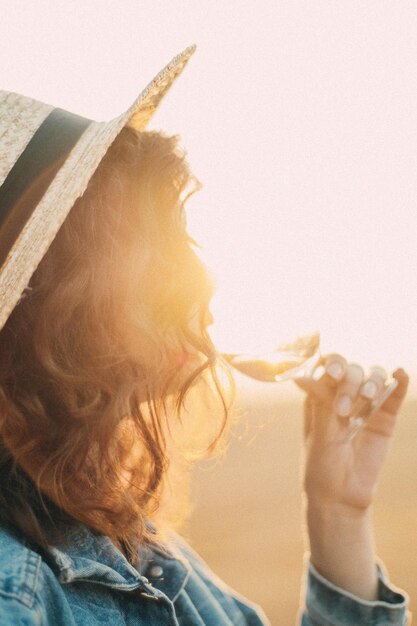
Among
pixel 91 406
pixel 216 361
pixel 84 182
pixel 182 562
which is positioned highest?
pixel 84 182

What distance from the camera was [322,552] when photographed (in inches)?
77.7

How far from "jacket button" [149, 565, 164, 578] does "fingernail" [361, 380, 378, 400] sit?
733 mm

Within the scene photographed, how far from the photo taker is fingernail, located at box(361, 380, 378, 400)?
1.84 metres

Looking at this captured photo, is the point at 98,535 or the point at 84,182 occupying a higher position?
the point at 84,182

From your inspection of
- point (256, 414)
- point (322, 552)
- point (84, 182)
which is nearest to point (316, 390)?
point (322, 552)

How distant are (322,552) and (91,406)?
2.97 ft

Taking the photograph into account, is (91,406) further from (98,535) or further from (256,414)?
(256,414)

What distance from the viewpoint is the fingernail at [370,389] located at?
184cm

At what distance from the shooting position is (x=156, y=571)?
1.64m

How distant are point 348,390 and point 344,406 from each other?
2.7 inches

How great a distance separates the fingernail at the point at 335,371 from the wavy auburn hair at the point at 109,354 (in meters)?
0.33

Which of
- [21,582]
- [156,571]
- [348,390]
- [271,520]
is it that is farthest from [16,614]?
[271,520]

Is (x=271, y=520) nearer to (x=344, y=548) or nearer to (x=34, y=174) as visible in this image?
(x=344, y=548)

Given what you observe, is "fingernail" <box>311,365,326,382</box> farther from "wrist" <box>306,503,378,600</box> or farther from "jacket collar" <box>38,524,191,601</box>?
"jacket collar" <box>38,524,191,601</box>
